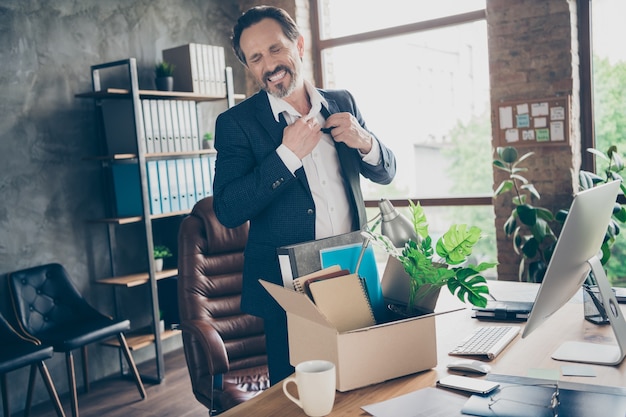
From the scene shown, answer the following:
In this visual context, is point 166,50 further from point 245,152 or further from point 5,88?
point 245,152

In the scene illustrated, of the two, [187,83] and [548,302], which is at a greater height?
[187,83]

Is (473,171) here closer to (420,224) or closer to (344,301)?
(420,224)

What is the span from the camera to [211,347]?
212 centimetres

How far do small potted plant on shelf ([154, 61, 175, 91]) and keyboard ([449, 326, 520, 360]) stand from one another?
3147 millimetres

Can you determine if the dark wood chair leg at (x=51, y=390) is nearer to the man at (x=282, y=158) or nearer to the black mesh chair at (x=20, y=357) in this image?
the black mesh chair at (x=20, y=357)

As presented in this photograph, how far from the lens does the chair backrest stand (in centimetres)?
341

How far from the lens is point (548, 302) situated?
4.05ft

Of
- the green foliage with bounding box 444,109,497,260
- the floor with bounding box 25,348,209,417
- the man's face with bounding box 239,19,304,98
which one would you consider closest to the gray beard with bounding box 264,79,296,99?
the man's face with bounding box 239,19,304,98

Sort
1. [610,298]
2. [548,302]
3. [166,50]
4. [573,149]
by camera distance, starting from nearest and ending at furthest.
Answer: [548,302] < [610,298] < [573,149] < [166,50]

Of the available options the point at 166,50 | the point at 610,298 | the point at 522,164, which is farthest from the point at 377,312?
the point at 166,50

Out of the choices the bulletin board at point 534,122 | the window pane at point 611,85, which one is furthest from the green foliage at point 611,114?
the bulletin board at point 534,122

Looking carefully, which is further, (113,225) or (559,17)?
(113,225)

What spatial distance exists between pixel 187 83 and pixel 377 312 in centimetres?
324

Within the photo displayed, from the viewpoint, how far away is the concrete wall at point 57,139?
356 cm
